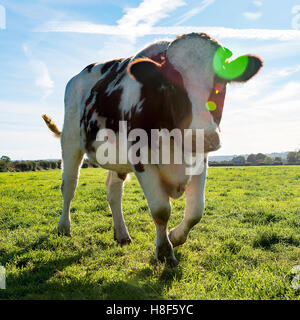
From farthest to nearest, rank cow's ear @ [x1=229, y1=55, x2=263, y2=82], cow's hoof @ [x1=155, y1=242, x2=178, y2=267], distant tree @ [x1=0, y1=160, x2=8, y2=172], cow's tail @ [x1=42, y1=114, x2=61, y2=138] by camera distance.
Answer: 1. distant tree @ [x1=0, y1=160, x2=8, y2=172]
2. cow's tail @ [x1=42, y1=114, x2=61, y2=138]
3. cow's hoof @ [x1=155, y1=242, x2=178, y2=267]
4. cow's ear @ [x1=229, y1=55, x2=263, y2=82]

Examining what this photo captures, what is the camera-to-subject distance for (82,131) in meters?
4.77

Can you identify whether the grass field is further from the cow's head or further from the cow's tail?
the cow's tail

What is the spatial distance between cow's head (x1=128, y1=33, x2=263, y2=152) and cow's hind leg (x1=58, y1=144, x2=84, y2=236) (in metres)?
A: 2.41

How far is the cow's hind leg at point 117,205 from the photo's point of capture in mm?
4824

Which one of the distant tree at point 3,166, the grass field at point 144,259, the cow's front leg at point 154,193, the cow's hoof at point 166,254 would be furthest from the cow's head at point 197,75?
the distant tree at point 3,166

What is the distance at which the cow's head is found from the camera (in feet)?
9.82

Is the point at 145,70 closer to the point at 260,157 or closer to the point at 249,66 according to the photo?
the point at 249,66

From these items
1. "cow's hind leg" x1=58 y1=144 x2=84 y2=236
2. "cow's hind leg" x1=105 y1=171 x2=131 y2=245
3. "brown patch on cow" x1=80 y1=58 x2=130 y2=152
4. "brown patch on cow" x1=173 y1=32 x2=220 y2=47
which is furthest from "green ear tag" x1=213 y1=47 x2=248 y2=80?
"cow's hind leg" x1=58 y1=144 x2=84 y2=236

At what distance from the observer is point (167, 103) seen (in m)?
3.20

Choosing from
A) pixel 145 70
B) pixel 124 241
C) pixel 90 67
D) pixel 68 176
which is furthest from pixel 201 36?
pixel 68 176

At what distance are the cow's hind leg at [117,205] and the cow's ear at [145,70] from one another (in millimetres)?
2159

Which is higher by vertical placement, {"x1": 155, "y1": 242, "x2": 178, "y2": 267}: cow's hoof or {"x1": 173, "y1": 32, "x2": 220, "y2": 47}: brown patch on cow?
{"x1": 173, "y1": 32, "x2": 220, "y2": 47}: brown patch on cow

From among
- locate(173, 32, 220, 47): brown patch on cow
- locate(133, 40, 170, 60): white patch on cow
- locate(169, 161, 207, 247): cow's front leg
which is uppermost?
locate(133, 40, 170, 60): white patch on cow
